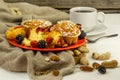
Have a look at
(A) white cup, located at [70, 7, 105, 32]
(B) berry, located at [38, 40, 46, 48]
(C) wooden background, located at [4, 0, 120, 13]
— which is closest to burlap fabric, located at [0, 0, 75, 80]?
(B) berry, located at [38, 40, 46, 48]

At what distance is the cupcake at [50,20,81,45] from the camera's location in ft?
2.87

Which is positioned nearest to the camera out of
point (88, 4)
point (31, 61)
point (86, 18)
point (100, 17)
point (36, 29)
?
point (31, 61)

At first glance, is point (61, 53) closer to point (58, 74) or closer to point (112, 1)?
point (58, 74)

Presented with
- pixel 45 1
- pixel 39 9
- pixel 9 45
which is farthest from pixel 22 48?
pixel 45 1

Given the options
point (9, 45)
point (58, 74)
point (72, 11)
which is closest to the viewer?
point (58, 74)

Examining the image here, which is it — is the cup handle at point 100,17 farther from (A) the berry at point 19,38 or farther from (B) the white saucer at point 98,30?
(A) the berry at point 19,38

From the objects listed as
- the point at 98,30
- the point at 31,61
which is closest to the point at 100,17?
the point at 98,30

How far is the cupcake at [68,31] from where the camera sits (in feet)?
2.87

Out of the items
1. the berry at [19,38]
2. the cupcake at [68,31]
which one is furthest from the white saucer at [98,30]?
the berry at [19,38]

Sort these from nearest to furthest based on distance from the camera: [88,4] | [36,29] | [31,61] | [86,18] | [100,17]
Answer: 1. [31,61]
2. [36,29]
3. [86,18]
4. [100,17]
5. [88,4]

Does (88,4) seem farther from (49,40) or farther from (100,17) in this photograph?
(49,40)

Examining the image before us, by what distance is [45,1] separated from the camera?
138 cm

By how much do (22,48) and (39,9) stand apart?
0.35 metres

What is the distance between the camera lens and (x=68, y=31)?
2.89ft
